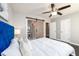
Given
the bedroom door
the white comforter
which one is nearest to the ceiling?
the bedroom door

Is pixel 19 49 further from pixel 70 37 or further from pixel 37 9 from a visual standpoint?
pixel 70 37

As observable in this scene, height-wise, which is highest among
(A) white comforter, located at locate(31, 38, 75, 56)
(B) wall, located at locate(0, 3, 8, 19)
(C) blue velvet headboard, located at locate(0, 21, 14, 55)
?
(B) wall, located at locate(0, 3, 8, 19)

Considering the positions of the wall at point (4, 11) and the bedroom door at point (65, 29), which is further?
the bedroom door at point (65, 29)

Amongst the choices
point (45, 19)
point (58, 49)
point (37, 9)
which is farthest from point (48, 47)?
point (37, 9)

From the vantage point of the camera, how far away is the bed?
997mm

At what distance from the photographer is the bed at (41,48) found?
997 millimetres

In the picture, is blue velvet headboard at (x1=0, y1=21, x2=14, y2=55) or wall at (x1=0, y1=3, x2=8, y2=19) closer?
blue velvet headboard at (x1=0, y1=21, x2=14, y2=55)

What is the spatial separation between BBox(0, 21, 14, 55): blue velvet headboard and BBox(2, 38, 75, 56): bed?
0.06m

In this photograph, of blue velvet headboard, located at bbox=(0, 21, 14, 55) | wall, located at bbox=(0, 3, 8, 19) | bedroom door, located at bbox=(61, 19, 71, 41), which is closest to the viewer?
blue velvet headboard, located at bbox=(0, 21, 14, 55)

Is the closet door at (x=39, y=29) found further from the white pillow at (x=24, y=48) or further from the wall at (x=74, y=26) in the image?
the wall at (x=74, y=26)

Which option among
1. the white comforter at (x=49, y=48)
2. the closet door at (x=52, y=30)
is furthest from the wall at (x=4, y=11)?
the closet door at (x=52, y=30)

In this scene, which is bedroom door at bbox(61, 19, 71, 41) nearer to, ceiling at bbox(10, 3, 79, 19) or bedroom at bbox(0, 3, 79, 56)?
bedroom at bbox(0, 3, 79, 56)

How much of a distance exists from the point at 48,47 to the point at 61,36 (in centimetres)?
22

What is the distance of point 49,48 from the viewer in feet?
3.84
